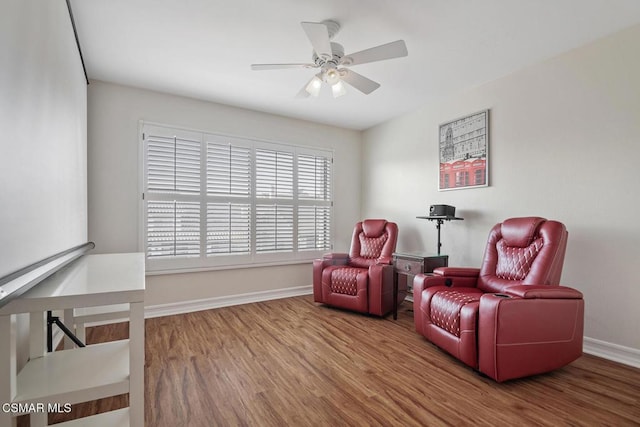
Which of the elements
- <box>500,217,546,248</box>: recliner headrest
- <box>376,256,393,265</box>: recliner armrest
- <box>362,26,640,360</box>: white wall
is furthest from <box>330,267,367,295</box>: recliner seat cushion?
<box>500,217,546,248</box>: recliner headrest

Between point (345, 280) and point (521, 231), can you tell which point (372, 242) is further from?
point (521, 231)

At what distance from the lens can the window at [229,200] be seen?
3455 mm

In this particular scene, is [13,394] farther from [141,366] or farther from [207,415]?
[207,415]

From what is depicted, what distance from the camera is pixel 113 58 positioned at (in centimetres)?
274

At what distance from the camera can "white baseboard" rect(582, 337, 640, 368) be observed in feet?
7.43

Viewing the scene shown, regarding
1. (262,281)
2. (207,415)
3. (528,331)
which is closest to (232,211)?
(262,281)

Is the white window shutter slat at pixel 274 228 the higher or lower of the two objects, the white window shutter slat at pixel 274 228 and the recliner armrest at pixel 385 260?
the higher

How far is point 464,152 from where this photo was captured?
346 centimetres

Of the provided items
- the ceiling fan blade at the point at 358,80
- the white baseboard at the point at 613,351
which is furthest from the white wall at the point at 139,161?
the white baseboard at the point at 613,351

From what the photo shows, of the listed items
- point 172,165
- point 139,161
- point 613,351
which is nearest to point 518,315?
point 613,351

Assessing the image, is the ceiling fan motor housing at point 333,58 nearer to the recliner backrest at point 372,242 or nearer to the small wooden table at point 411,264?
the small wooden table at point 411,264

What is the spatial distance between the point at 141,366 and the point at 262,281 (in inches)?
119

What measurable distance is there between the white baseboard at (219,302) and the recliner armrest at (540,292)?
9.40 ft

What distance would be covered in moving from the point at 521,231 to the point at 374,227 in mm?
1748
